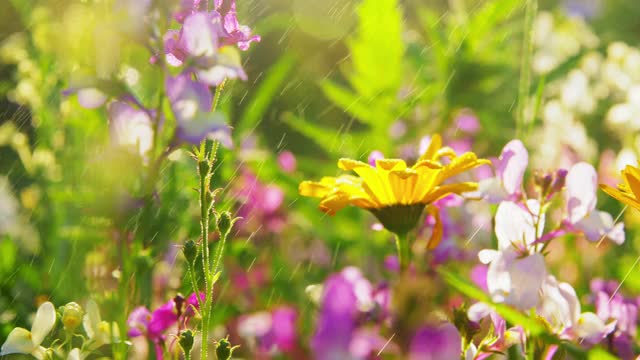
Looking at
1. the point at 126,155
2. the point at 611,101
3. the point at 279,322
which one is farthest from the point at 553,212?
the point at 126,155

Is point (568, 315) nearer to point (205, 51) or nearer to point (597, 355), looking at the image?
point (597, 355)

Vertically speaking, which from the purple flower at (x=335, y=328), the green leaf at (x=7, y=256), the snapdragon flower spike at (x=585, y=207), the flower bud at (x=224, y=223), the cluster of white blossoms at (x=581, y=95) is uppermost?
the purple flower at (x=335, y=328)

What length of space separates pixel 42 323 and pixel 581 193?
14.5 inches

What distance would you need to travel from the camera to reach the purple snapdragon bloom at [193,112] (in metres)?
0.50

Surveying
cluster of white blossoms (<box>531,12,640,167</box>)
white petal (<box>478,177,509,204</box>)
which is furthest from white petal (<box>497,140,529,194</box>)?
cluster of white blossoms (<box>531,12,640,167</box>)

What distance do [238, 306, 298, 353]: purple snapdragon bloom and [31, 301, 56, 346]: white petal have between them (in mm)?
244

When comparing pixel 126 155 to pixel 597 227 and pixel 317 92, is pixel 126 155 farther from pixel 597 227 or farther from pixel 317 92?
pixel 317 92

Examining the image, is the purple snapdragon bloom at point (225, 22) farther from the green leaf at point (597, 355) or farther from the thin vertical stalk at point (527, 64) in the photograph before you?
the thin vertical stalk at point (527, 64)

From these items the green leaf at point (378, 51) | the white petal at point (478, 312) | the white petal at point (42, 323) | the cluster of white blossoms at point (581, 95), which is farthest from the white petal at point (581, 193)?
the cluster of white blossoms at point (581, 95)

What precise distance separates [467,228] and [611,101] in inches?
29.4

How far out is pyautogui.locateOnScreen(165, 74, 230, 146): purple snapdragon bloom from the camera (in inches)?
19.9

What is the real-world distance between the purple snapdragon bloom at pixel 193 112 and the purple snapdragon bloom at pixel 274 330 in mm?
284

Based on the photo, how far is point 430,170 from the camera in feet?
1.99

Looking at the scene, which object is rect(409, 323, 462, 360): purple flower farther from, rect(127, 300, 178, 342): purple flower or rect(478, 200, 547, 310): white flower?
rect(127, 300, 178, 342): purple flower
